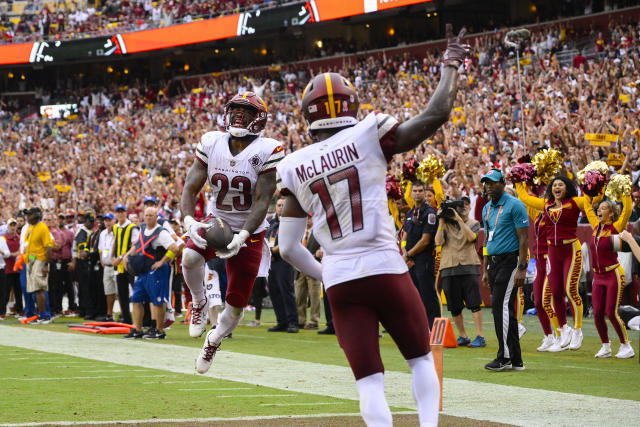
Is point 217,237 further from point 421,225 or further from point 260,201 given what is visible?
point 421,225

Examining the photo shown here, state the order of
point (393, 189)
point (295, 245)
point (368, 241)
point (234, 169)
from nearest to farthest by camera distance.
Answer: point (368, 241), point (295, 245), point (234, 169), point (393, 189)

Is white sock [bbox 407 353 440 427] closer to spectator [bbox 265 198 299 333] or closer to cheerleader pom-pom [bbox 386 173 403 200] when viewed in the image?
cheerleader pom-pom [bbox 386 173 403 200]

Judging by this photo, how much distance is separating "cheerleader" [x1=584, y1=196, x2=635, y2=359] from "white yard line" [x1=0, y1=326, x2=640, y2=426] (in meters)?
1.81

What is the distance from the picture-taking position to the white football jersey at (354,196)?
15.0 ft

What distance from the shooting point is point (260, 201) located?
674 centimetres

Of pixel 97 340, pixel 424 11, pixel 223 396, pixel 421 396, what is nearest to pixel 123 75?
pixel 424 11

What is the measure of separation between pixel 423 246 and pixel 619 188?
2.69 m

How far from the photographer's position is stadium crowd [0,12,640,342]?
1883 centimetres

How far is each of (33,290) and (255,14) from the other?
25087mm

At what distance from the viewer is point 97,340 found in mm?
13797

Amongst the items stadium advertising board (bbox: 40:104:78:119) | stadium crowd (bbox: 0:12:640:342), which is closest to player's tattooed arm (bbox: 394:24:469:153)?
stadium crowd (bbox: 0:12:640:342)

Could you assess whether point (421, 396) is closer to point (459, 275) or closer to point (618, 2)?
point (459, 275)

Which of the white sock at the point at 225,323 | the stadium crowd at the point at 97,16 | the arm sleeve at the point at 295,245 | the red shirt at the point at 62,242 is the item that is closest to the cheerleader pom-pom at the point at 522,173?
the white sock at the point at 225,323

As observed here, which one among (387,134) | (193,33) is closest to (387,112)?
(193,33)
